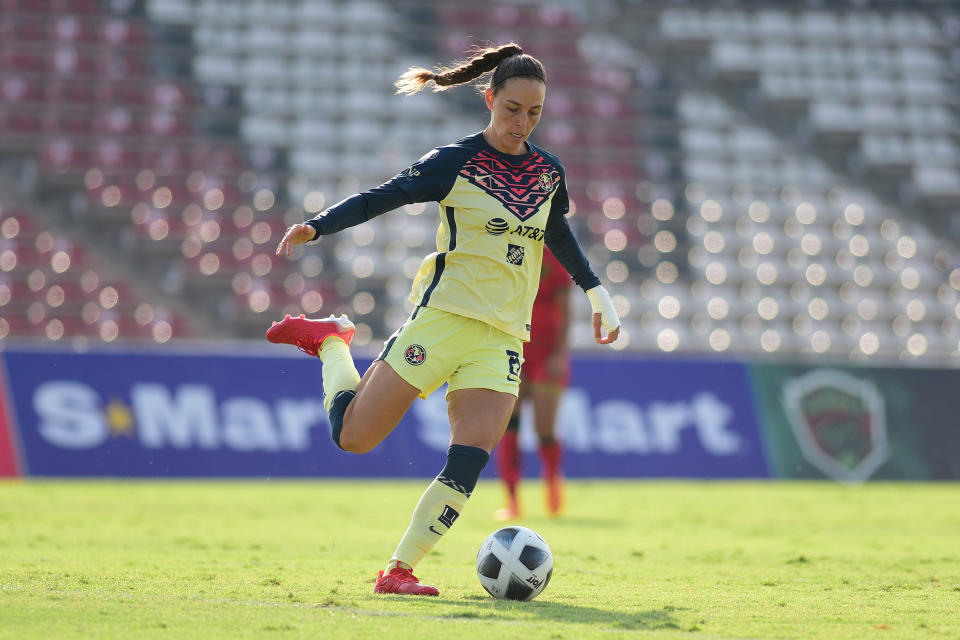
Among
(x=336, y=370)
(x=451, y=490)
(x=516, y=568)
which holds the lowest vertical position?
(x=516, y=568)

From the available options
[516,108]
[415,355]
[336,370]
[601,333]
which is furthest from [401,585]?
[516,108]

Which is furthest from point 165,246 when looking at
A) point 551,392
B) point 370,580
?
point 370,580

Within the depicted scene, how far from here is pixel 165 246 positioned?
1784 centimetres

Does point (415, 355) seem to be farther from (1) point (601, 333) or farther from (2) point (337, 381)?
(1) point (601, 333)

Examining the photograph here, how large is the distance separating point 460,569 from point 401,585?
4.25 ft

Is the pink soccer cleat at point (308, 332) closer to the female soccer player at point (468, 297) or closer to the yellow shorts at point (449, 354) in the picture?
the female soccer player at point (468, 297)

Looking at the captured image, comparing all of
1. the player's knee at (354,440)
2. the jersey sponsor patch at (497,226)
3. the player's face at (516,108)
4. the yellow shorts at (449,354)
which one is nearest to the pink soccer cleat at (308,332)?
the yellow shorts at (449,354)

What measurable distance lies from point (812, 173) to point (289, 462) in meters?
12.1

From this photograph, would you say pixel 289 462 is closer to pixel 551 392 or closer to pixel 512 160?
pixel 551 392

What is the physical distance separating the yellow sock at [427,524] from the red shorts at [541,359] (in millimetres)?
4953

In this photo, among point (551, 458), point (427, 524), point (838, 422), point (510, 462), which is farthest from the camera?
point (838, 422)

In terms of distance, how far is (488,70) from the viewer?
15.8 feet

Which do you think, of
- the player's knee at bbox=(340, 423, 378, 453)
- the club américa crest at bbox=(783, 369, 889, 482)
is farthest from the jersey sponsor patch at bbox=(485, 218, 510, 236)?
the club américa crest at bbox=(783, 369, 889, 482)

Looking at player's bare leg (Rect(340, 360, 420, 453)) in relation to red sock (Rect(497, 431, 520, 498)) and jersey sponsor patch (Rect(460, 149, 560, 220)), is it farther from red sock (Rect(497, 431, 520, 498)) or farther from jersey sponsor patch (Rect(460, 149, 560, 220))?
red sock (Rect(497, 431, 520, 498))
